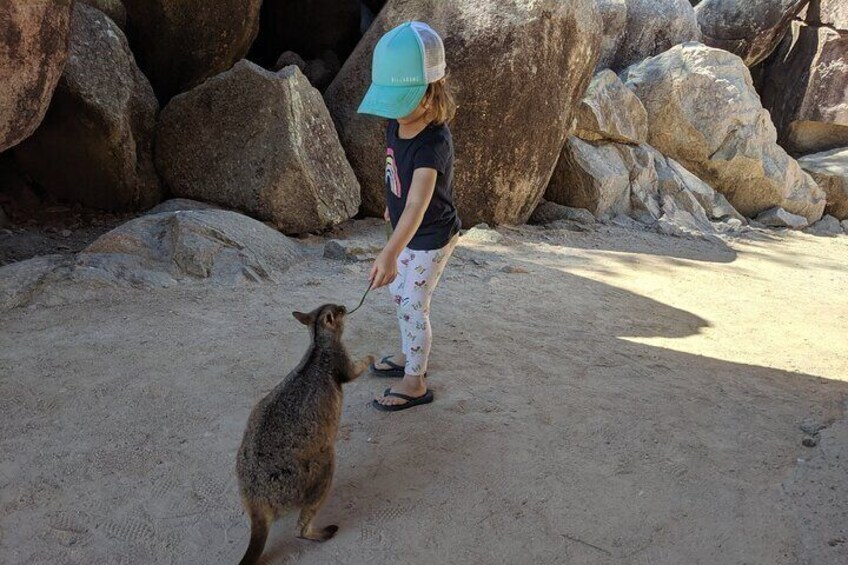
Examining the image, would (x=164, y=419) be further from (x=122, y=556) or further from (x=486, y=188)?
(x=486, y=188)

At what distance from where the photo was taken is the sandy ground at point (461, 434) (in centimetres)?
228

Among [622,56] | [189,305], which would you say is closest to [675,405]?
[189,305]

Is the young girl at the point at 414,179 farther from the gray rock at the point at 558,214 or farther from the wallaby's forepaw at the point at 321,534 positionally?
the gray rock at the point at 558,214

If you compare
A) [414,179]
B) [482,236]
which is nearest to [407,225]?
[414,179]

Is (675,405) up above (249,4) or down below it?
below

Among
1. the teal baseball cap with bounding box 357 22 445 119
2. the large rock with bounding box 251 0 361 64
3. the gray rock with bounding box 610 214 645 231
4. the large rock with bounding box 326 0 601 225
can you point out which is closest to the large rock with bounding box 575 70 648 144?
the gray rock with bounding box 610 214 645 231

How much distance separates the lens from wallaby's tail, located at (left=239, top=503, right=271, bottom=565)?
2.08 metres

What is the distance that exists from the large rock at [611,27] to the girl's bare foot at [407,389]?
8754mm

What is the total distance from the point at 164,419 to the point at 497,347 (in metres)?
1.85

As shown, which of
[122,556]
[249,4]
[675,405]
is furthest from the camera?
[249,4]

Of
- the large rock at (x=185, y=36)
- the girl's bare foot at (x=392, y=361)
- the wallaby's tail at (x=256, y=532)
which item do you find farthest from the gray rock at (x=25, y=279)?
the large rock at (x=185, y=36)

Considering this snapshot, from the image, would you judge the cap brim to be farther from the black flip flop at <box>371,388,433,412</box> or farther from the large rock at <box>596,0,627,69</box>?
the large rock at <box>596,0,627,69</box>

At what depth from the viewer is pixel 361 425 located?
119 inches

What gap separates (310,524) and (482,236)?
192 inches
